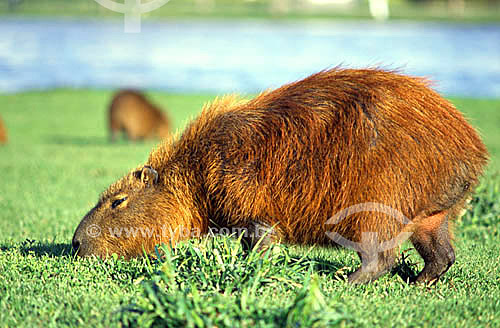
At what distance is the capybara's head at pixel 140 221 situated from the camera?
3.85 meters

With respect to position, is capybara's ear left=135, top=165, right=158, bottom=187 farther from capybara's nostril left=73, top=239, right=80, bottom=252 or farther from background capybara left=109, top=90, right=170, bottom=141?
background capybara left=109, top=90, right=170, bottom=141

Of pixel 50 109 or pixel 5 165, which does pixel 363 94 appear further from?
pixel 50 109

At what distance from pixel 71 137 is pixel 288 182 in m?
11.3

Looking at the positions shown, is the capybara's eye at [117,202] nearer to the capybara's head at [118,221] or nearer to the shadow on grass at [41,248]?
the capybara's head at [118,221]

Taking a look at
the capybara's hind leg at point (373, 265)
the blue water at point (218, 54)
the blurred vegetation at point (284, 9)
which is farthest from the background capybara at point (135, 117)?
the blurred vegetation at point (284, 9)

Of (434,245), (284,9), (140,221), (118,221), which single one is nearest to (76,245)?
(118,221)

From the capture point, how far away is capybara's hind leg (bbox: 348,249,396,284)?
354cm

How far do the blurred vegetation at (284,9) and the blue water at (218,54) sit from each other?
396 centimetres

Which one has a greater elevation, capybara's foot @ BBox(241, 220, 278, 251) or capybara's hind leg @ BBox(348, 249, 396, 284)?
capybara's foot @ BBox(241, 220, 278, 251)

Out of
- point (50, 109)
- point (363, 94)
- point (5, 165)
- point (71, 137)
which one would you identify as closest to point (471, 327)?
point (363, 94)

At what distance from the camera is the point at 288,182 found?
3.55 metres

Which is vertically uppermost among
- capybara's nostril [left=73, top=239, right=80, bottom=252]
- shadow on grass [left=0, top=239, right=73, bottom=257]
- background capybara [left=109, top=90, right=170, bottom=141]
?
capybara's nostril [left=73, top=239, right=80, bottom=252]

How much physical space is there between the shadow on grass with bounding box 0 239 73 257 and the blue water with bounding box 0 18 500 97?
14271mm

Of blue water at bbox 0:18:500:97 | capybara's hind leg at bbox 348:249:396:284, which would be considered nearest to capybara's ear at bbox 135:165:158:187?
capybara's hind leg at bbox 348:249:396:284
